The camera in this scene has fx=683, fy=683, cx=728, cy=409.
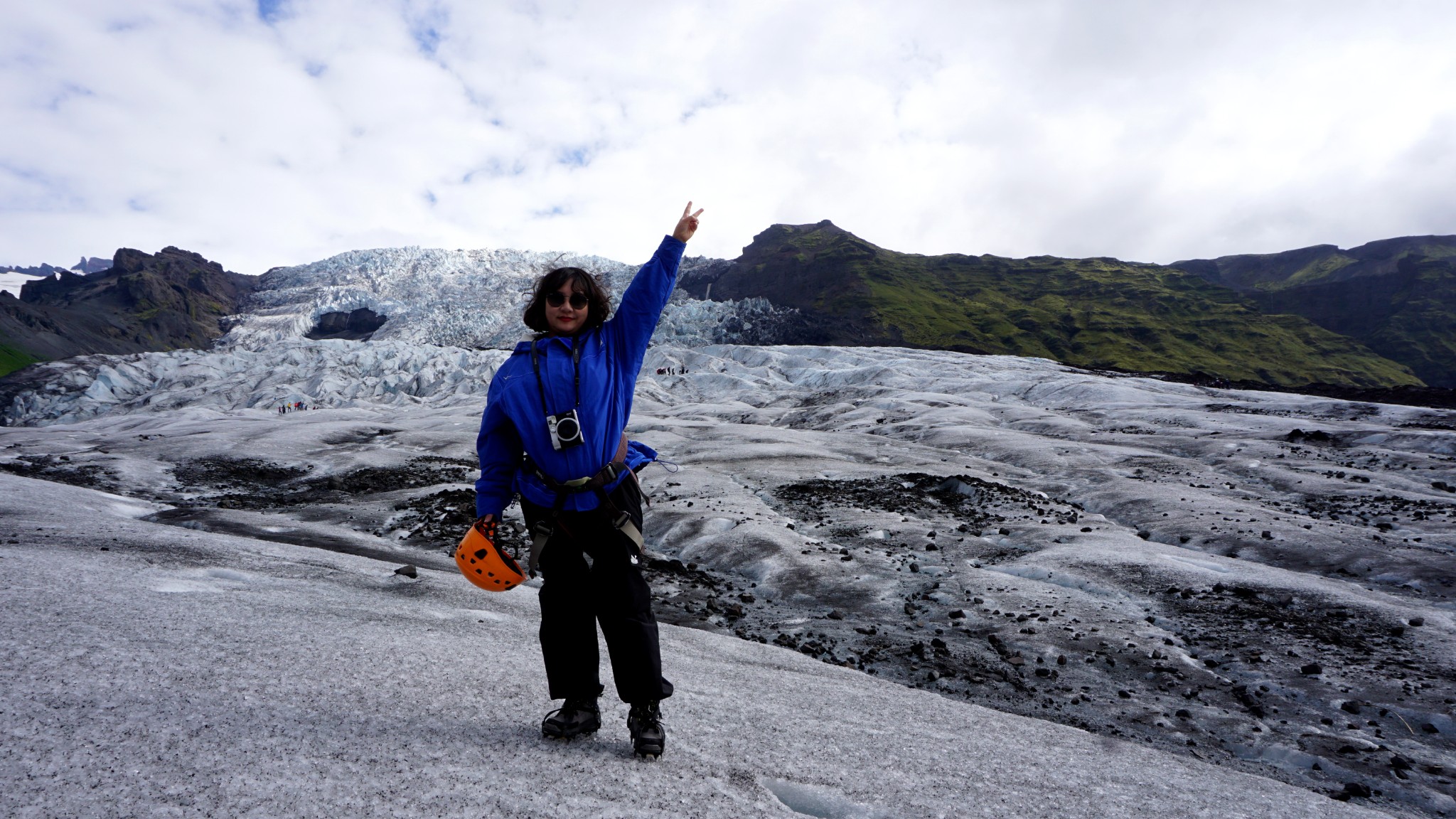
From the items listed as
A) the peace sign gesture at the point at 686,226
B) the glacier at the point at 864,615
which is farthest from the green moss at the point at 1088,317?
the peace sign gesture at the point at 686,226

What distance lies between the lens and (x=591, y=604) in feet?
13.4

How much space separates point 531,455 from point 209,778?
2049 mm

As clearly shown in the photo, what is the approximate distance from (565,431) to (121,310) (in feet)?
721

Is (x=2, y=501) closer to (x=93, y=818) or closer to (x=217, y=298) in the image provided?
(x=93, y=818)

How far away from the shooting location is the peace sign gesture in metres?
4.35

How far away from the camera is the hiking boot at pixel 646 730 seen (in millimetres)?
3857

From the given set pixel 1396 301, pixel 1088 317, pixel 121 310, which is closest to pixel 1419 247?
pixel 1396 301

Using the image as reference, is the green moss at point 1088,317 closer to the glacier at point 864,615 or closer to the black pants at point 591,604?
the glacier at point 864,615

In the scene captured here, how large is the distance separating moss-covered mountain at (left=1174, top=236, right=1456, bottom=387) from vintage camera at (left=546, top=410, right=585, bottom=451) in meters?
187

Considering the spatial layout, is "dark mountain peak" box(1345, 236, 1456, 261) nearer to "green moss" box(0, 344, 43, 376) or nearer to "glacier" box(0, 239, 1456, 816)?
"glacier" box(0, 239, 1456, 816)

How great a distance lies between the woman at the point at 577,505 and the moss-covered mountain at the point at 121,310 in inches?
6516

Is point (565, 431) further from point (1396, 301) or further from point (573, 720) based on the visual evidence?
point (1396, 301)

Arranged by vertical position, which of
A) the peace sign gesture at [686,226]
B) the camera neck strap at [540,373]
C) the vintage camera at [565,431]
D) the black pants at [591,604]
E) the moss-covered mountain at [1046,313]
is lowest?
the black pants at [591,604]

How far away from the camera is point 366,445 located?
103 ft
